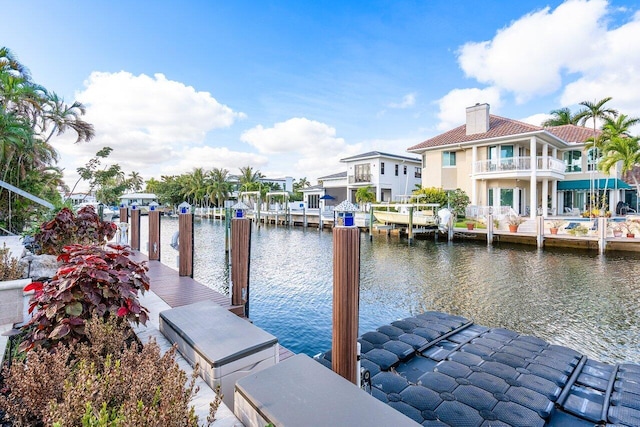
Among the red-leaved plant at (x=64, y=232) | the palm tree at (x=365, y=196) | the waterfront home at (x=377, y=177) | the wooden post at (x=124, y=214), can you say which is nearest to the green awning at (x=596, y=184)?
the waterfront home at (x=377, y=177)

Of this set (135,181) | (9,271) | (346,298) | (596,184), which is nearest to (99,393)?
(346,298)

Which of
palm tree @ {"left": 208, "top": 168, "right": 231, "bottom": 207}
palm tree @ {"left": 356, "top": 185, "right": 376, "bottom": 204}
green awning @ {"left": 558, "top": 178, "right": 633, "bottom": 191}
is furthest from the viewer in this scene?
palm tree @ {"left": 208, "top": 168, "right": 231, "bottom": 207}

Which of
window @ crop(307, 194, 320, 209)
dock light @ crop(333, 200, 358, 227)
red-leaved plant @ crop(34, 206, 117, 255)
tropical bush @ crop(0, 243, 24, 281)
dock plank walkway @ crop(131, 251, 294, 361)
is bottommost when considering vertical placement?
dock plank walkway @ crop(131, 251, 294, 361)

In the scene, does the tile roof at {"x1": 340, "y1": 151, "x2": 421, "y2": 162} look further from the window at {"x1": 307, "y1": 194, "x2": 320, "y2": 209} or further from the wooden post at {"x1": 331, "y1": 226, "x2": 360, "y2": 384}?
the wooden post at {"x1": 331, "y1": 226, "x2": 360, "y2": 384}

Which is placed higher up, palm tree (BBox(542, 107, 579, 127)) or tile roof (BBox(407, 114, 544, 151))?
palm tree (BBox(542, 107, 579, 127))

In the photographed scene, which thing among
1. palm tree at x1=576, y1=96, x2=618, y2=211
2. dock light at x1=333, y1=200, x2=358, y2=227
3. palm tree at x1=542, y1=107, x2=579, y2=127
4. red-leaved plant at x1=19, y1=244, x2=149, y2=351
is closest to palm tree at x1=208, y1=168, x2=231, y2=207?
→ palm tree at x1=542, y1=107, x2=579, y2=127

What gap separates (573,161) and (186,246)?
96.1ft

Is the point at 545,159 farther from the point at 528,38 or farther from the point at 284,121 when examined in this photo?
the point at 284,121

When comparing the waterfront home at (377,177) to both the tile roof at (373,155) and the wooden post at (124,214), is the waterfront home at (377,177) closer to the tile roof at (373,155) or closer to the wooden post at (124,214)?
the tile roof at (373,155)

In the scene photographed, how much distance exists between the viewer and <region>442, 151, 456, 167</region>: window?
996 inches

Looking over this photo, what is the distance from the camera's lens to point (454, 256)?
14.5m

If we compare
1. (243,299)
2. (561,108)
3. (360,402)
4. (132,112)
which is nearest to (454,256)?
(243,299)

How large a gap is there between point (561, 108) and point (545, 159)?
1701 centimetres

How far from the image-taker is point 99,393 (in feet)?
5.23
